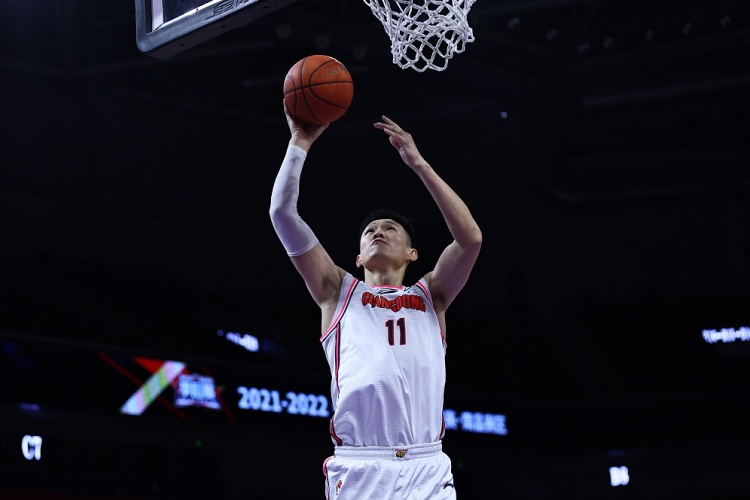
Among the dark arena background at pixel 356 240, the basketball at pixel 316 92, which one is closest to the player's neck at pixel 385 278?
the basketball at pixel 316 92

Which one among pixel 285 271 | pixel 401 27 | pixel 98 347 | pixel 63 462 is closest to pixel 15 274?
pixel 98 347

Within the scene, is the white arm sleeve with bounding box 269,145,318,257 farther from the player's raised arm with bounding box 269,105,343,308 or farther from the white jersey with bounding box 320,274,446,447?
the white jersey with bounding box 320,274,446,447

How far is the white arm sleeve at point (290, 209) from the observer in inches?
142

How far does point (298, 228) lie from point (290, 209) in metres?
0.08

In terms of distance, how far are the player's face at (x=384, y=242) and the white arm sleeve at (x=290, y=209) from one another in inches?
11.4

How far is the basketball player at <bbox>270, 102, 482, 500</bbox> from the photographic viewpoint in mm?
3537

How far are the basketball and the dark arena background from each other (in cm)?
591

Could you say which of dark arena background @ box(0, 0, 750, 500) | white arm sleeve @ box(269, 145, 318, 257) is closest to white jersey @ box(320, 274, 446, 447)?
white arm sleeve @ box(269, 145, 318, 257)

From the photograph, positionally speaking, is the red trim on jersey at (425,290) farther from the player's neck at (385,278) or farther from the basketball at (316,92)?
the basketball at (316,92)

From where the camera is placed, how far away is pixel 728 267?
13438 mm

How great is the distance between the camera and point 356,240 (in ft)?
45.5

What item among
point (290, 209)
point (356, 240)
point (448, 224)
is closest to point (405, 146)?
point (448, 224)

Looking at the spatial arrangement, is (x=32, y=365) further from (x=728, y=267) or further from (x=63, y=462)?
(x=728, y=267)

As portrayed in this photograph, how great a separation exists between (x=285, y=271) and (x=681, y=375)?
5557 millimetres
